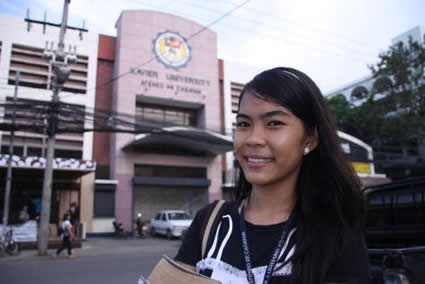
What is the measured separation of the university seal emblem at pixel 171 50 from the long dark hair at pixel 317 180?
20027mm

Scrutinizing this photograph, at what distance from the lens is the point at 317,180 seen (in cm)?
131

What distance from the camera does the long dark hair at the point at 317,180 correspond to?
113 centimetres

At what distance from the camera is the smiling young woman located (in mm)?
1094

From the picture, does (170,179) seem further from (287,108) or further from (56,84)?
(287,108)

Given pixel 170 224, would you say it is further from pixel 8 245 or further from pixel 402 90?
pixel 402 90

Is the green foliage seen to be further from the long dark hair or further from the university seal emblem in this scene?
the long dark hair

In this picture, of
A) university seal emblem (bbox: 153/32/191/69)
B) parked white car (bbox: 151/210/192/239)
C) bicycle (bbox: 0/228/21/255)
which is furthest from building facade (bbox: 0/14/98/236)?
university seal emblem (bbox: 153/32/191/69)

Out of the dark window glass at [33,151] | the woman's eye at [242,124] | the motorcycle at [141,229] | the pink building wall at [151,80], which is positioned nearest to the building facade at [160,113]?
the pink building wall at [151,80]

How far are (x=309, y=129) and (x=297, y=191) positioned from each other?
0.25 m

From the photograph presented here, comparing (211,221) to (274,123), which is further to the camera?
(211,221)

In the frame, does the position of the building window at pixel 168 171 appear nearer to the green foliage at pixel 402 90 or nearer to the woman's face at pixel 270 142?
the green foliage at pixel 402 90

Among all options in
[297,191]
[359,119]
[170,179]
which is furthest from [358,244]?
[359,119]

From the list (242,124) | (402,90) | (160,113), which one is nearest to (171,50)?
(160,113)

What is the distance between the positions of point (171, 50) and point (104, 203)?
9920 mm
